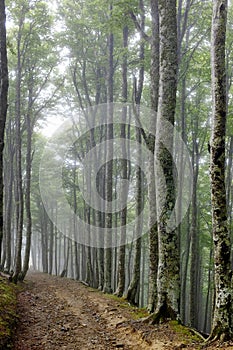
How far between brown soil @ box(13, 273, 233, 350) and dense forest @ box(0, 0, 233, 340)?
2.44 ft

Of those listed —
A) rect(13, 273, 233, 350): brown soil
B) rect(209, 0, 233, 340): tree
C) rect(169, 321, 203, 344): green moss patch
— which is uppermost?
rect(209, 0, 233, 340): tree

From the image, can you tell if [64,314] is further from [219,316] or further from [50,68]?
[50,68]

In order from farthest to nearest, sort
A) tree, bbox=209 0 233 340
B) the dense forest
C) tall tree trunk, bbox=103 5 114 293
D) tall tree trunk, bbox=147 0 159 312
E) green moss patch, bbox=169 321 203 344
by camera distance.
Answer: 1. tall tree trunk, bbox=103 5 114 293
2. tall tree trunk, bbox=147 0 159 312
3. the dense forest
4. green moss patch, bbox=169 321 203 344
5. tree, bbox=209 0 233 340

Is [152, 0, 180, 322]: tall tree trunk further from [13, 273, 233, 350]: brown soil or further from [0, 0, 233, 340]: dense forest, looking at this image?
[13, 273, 233, 350]: brown soil

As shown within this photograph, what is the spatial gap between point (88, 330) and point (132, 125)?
16113 millimetres

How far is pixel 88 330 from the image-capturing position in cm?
850

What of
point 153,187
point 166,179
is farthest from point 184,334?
point 153,187

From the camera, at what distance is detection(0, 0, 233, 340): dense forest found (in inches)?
310

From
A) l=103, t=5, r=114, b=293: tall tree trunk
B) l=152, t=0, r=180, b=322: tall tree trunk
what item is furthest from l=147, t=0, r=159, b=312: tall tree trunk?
l=103, t=5, r=114, b=293: tall tree trunk

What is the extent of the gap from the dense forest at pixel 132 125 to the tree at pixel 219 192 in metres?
0.02

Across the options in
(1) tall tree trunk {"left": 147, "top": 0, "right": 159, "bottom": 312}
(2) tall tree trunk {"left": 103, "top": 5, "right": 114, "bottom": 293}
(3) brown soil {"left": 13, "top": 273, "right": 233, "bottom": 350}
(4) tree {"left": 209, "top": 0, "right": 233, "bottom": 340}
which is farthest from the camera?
(2) tall tree trunk {"left": 103, "top": 5, "right": 114, "bottom": 293}

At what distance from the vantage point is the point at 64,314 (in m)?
10.6

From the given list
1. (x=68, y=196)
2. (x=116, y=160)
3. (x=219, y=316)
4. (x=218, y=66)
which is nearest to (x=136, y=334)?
(x=219, y=316)

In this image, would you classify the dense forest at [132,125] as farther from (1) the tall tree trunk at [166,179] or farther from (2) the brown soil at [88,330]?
(2) the brown soil at [88,330]
